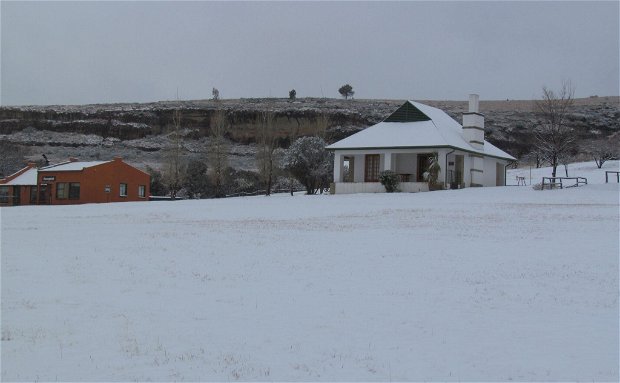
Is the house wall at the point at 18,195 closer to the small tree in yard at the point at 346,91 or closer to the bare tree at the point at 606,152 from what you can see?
the bare tree at the point at 606,152

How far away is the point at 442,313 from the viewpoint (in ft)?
37.5

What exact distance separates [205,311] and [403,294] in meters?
3.66

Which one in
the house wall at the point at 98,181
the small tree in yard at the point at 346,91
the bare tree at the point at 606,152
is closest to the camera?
the house wall at the point at 98,181

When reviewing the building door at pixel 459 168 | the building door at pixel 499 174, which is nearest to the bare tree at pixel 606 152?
the building door at pixel 499 174

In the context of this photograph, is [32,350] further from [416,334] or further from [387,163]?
[387,163]

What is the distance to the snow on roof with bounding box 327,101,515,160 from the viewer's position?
42250 millimetres

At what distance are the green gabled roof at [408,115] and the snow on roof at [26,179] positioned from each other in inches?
1077

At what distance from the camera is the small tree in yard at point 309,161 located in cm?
4888

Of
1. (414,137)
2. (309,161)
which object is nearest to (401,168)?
(414,137)

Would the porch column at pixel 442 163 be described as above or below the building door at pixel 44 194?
above

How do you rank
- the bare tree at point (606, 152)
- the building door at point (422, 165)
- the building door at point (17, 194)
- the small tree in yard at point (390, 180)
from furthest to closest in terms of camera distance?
1. the bare tree at point (606, 152)
2. the building door at point (17, 194)
3. the building door at point (422, 165)
4. the small tree in yard at point (390, 180)

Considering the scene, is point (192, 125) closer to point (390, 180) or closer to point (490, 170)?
point (490, 170)

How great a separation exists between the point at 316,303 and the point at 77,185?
137ft

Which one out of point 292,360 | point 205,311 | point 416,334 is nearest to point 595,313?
point 416,334
